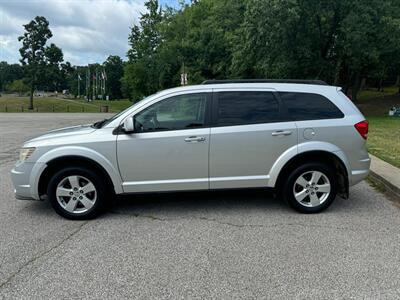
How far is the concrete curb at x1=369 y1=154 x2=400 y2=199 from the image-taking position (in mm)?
5836

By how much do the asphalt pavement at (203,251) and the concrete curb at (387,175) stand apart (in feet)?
1.53

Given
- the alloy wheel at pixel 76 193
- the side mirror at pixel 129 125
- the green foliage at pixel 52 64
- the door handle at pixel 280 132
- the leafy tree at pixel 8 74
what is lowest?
the alloy wheel at pixel 76 193

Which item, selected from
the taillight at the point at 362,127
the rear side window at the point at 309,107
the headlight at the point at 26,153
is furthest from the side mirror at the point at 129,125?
the taillight at the point at 362,127

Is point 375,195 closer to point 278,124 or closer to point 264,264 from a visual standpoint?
point 278,124

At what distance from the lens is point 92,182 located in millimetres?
4688

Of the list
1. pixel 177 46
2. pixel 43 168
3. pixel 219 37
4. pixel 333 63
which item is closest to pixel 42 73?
pixel 177 46

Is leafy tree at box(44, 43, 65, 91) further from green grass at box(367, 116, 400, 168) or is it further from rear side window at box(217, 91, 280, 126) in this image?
rear side window at box(217, 91, 280, 126)

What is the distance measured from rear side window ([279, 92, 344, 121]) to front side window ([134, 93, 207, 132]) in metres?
1.20

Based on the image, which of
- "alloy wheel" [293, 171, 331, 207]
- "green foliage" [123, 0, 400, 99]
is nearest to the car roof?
"alloy wheel" [293, 171, 331, 207]

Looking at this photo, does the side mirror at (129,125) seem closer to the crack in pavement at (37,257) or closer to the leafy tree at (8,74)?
the crack in pavement at (37,257)

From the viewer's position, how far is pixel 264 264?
137 inches

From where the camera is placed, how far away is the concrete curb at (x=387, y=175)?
230 inches

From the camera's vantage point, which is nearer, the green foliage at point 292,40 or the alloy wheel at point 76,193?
the alloy wheel at point 76,193

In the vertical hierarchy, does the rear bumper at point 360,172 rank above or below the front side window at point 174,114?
below
